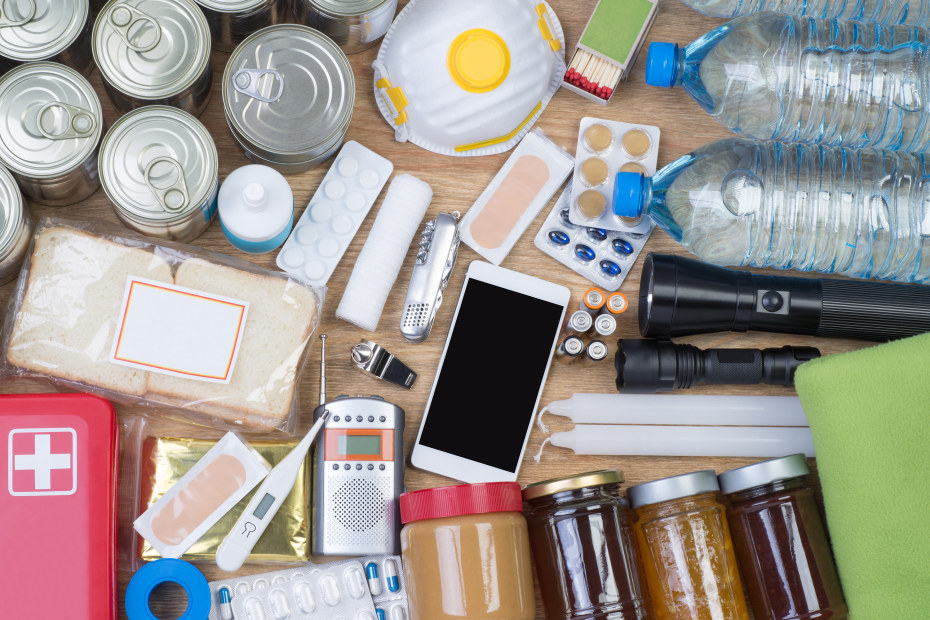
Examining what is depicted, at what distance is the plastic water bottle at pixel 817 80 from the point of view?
3.53ft

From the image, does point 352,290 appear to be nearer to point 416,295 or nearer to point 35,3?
point 416,295

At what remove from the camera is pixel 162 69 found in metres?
0.92

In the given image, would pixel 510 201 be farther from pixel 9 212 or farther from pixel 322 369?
pixel 9 212

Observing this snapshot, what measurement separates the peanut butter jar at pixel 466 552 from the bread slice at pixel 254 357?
0.21 metres

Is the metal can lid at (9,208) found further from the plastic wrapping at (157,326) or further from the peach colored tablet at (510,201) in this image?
the peach colored tablet at (510,201)

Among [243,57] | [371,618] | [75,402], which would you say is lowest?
[371,618]

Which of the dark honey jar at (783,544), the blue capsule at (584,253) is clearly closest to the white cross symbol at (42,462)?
the blue capsule at (584,253)

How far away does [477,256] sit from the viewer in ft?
3.54

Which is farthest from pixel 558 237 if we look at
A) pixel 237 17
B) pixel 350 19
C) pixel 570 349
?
pixel 237 17

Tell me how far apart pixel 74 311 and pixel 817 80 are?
100 cm

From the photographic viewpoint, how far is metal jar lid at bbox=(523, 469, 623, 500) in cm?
92

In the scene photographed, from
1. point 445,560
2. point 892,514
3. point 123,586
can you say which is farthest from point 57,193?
point 892,514

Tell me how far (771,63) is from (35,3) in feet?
2.94

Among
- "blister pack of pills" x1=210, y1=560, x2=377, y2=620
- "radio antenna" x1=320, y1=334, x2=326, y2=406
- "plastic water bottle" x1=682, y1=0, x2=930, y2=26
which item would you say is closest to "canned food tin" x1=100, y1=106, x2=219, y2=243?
"radio antenna" x1=320, y1=334, x2=326, y2=406
